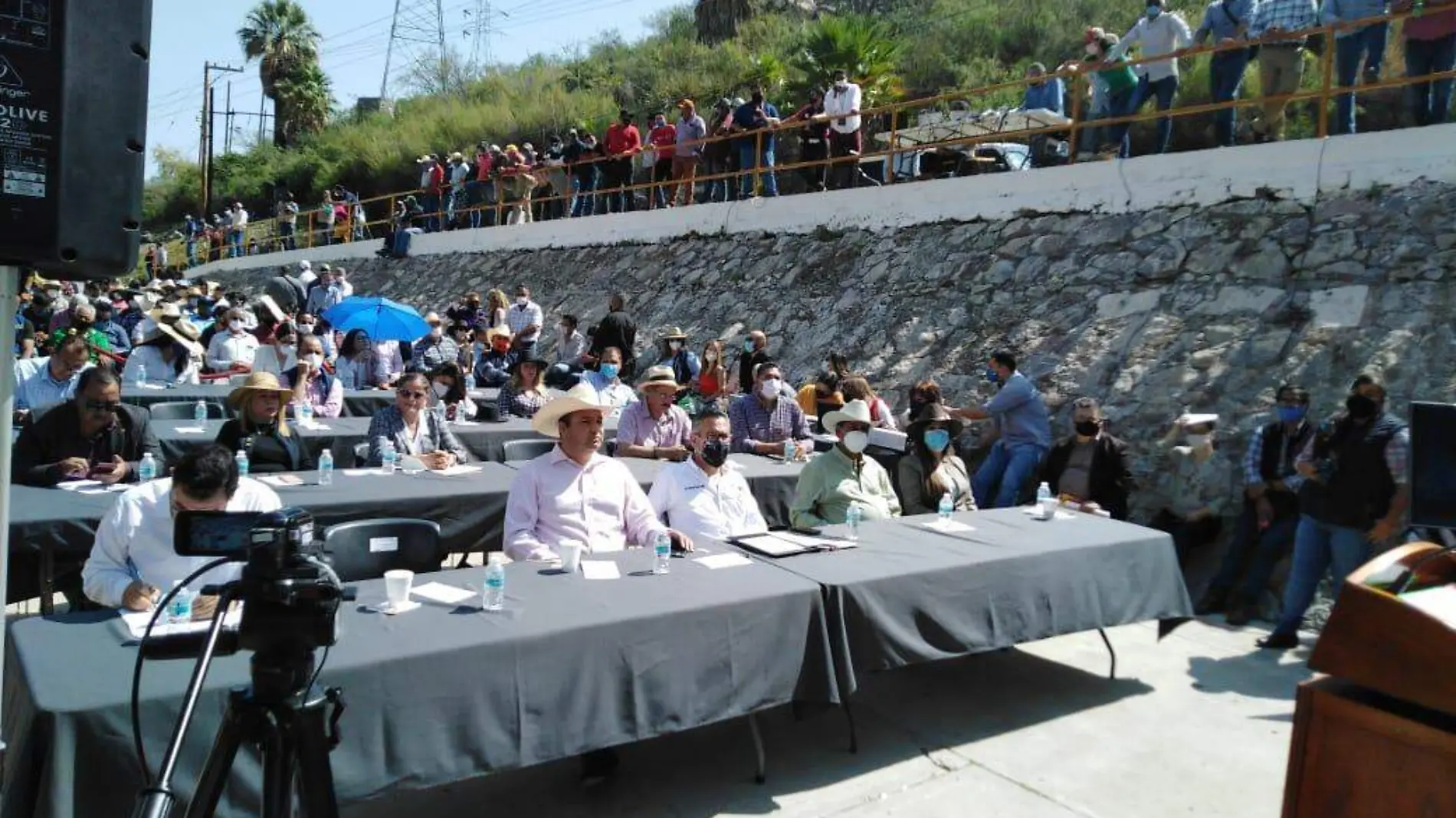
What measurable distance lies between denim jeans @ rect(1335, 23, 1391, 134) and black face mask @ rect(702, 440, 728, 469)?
6.67m

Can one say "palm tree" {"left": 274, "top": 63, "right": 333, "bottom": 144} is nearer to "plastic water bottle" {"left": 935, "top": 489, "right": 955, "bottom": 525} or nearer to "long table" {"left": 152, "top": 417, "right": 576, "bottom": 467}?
"long table" {"left": 152, "top": 417, "right": 576, "bottom": 467}

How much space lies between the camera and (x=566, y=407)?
16.0ft

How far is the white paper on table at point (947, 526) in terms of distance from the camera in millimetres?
4883

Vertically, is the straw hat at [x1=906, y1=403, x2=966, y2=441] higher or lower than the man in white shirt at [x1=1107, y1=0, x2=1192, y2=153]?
lower

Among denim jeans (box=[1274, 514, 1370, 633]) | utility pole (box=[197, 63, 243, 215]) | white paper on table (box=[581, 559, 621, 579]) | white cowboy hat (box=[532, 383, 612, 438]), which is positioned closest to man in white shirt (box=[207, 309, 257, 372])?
white cowboy hat (box=[532, 383, 612, 438])

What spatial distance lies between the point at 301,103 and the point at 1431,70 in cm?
5065

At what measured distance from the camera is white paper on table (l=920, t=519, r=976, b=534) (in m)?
4.88

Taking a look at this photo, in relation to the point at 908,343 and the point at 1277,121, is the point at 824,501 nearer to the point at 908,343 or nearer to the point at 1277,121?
the point at 908,343

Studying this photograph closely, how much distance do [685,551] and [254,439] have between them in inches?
134

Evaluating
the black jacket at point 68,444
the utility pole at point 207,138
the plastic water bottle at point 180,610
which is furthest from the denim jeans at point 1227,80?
the utility pole at point 207,138

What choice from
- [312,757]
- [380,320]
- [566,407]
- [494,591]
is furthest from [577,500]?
[380,320]

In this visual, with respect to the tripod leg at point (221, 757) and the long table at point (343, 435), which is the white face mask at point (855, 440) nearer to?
the long table at point (343, 435)

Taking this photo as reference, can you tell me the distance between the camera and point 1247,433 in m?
6.98

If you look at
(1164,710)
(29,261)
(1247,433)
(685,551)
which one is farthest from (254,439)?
(1247,433)
